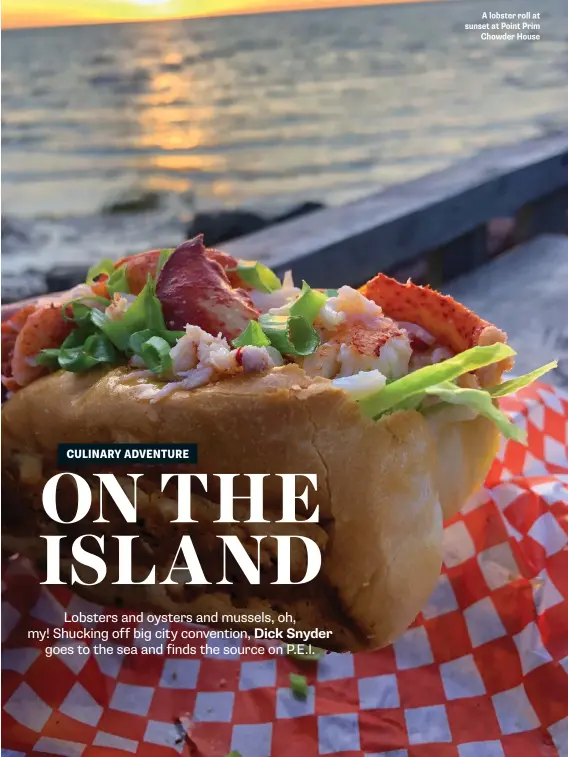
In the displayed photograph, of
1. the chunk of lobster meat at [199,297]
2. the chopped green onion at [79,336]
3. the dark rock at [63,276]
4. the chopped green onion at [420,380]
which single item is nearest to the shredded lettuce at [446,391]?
the chopped green onion at [420,380]

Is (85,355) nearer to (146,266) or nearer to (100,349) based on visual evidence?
(100,349)

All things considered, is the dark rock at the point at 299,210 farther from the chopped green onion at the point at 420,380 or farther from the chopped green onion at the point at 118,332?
the chopped green onion at the point at 420,380

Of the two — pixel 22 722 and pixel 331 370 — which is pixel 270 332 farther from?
pixel 22 722

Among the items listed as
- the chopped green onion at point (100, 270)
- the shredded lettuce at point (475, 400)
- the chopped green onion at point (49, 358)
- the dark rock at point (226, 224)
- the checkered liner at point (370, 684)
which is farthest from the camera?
the dark rock at point (226, 224)

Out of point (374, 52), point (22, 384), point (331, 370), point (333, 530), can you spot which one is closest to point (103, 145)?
point (374, 52)

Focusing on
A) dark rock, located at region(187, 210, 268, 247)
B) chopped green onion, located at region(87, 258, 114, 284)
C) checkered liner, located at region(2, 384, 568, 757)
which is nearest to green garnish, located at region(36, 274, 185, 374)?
Result: chopped green onion, located at region(87, 258, 114, 284)

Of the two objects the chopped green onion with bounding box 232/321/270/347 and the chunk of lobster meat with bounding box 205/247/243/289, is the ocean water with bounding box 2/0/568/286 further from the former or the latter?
the chopped green onion with bounding box 232/321/270/347
